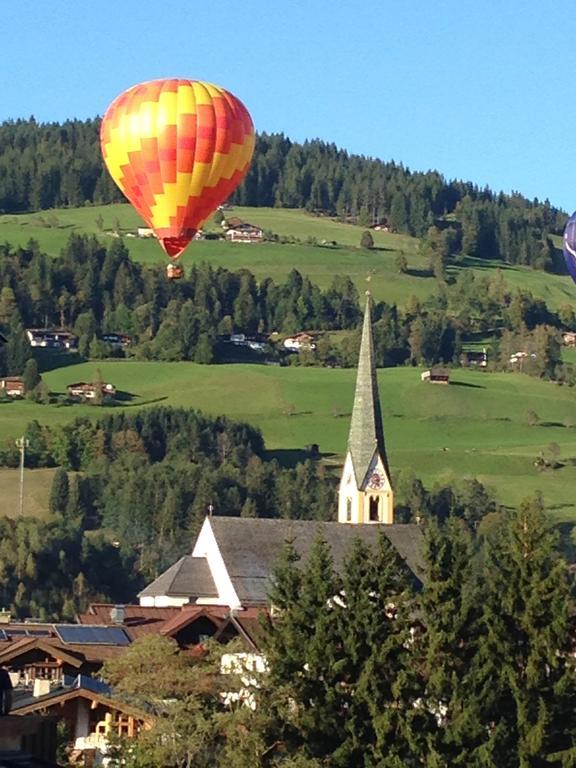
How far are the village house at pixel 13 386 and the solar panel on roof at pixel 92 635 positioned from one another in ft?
346

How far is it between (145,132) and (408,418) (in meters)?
112

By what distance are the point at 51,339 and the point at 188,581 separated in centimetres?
11326

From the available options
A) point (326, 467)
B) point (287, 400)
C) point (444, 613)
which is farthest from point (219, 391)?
point (444, 613)

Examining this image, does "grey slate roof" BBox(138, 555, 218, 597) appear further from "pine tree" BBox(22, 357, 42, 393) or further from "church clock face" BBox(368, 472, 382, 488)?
"pine tree" BBox(22, 357, 42, 393)

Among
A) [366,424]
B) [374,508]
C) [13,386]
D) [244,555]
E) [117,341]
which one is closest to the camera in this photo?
[244,555]

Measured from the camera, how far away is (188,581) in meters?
84.4

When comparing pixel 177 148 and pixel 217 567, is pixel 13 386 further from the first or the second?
pixel 177 148

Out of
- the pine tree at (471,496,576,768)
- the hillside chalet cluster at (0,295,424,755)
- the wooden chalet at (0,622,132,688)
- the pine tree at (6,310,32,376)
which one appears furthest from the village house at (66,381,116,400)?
the pine tree at (471,496,576,768)

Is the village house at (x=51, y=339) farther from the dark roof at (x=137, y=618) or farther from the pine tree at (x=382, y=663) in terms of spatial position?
the pine tree at (x=382, y=663)

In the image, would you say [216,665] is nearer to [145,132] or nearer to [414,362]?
[145,132]

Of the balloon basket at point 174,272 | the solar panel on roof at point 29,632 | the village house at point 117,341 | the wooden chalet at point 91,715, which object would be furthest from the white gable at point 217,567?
the village house at point 117,341

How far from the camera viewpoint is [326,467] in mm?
150125

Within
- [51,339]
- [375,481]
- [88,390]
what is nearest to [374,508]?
[375,481]

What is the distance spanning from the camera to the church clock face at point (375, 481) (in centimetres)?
9450
